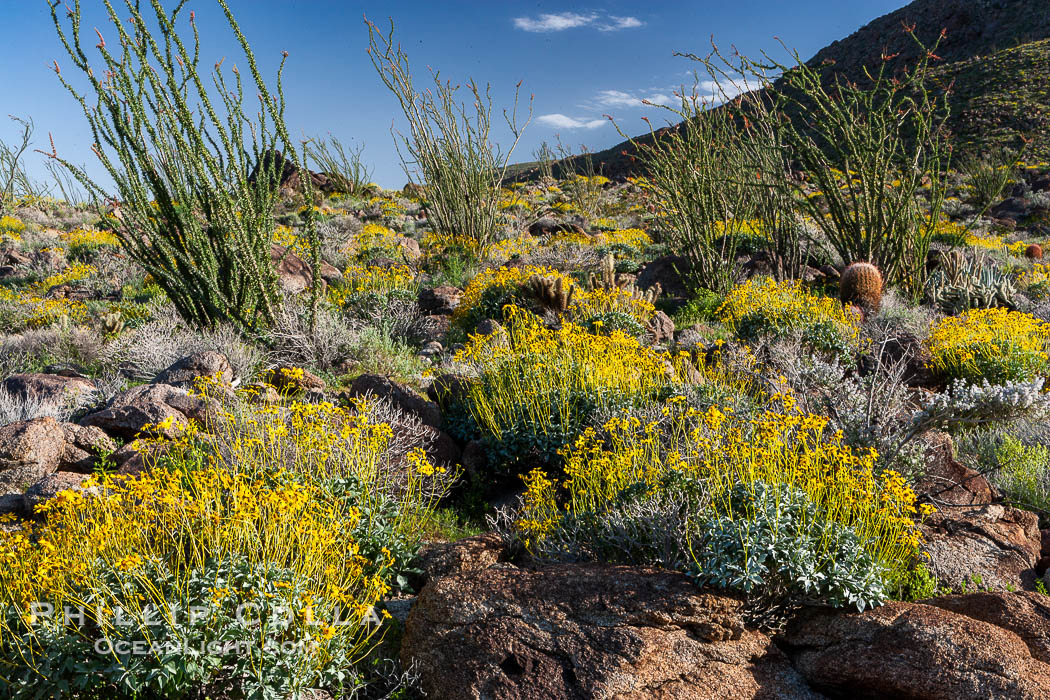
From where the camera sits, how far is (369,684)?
270 centimetres

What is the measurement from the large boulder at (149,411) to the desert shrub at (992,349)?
20.7 feet

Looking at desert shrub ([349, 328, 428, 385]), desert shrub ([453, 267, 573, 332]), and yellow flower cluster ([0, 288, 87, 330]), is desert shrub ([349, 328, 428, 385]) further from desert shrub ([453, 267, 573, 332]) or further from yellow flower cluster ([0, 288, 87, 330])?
yellow flower cluster ([0, 288, 87, 330])

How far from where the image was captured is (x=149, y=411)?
497 centimetres

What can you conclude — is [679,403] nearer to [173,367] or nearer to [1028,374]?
[1028,374]

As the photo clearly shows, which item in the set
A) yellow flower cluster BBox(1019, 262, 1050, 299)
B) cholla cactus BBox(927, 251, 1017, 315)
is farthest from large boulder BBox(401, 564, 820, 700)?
yellow flower cluster BBox(1019, 262, 1050, 299)

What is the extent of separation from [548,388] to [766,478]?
222 cm

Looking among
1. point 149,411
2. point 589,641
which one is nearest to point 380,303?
point 149,411

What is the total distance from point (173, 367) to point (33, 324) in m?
4.73

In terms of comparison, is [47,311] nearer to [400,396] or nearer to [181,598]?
[400,396]

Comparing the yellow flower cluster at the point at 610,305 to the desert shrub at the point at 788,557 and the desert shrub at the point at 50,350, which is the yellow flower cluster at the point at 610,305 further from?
the desert shrub at the point at 50,350

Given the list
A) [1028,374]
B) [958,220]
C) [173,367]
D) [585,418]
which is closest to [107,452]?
[173,367]

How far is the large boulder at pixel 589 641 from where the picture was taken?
2.38 metres

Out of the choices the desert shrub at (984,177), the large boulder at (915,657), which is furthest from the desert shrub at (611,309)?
the desert shrub at (984,177)

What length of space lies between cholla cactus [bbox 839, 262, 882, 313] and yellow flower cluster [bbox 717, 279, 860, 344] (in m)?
0.63
